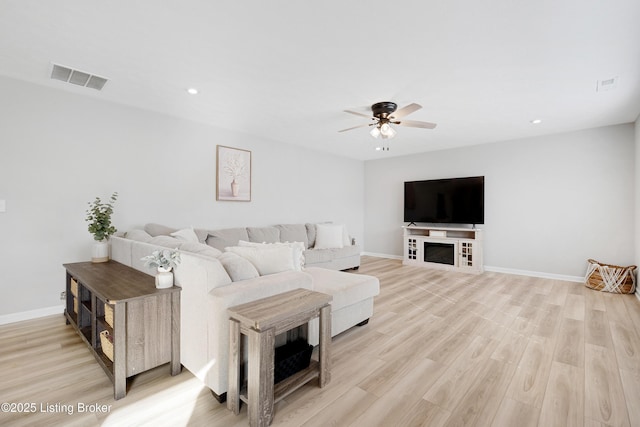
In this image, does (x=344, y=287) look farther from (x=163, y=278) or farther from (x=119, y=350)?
(x=119, y=350)

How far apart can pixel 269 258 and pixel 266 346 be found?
35.8 inches

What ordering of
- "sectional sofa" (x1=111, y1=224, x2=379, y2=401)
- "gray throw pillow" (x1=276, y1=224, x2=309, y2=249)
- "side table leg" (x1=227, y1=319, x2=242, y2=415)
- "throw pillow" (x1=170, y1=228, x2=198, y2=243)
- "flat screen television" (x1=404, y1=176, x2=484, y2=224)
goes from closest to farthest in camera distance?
"side table leg" (x1=227, y1=319, x2=242, y2=415) → "sectional sofa" (x1=111, y1=224, x2=379, y2=401) → "throw pillow" (x1=170, y1=228, x2=198, y2=243) → "gray throw pillow" (x1=276, y1=224, x2=309, y2=249) → "flat screen television" (x1=404, y1=176, x2=484, y2=224)

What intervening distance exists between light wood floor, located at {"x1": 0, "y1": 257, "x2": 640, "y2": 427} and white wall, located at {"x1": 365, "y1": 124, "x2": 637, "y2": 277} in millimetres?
1733

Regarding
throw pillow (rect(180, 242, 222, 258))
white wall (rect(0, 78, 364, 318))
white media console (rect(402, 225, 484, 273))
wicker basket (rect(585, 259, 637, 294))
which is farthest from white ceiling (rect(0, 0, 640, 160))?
white media console (rect(402, 225, 484, 273))

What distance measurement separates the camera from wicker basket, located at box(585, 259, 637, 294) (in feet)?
12.8

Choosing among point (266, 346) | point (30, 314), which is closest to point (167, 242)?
point (266, 346)

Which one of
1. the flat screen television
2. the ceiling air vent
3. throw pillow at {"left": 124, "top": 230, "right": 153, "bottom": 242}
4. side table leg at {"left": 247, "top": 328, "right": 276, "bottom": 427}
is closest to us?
side table leg at {"left": 247, "top": 328, "right": 276, "bottom": 427}

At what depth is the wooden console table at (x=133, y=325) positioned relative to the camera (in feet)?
5.59

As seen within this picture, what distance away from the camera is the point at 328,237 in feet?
16.9

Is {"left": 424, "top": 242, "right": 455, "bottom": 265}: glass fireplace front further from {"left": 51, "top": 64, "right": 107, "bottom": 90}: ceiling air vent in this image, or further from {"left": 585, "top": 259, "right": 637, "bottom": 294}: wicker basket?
{"left": 51, "top": 64, "right": 107, "bottom": 90}: ceiling air vent

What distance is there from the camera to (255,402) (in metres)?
→ 1.43

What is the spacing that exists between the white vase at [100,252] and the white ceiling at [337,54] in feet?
5.42

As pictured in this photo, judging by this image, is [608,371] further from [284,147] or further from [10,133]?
[10,133]

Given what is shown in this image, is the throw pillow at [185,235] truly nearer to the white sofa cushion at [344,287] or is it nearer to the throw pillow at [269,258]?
the throw pillow at [269,258]
